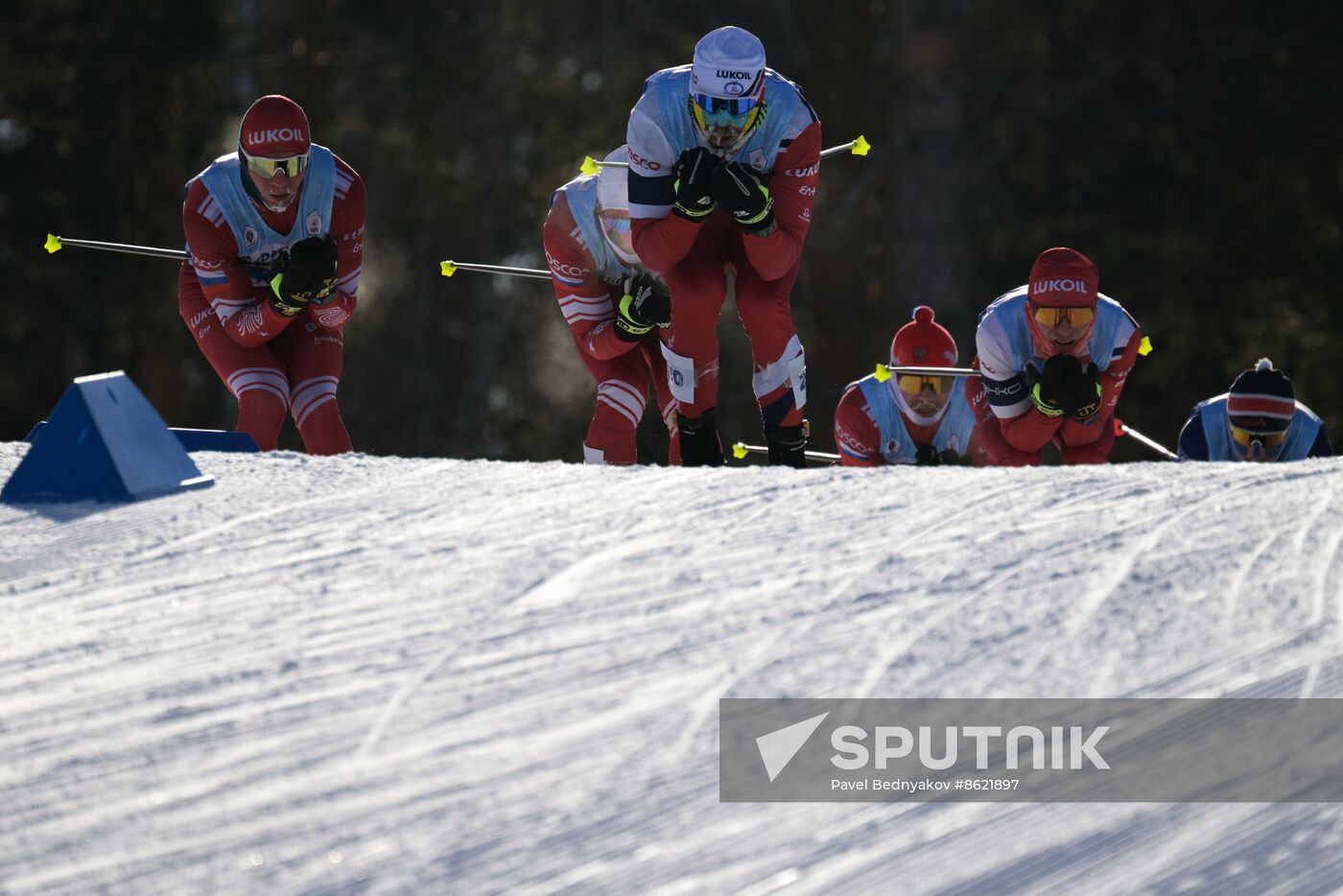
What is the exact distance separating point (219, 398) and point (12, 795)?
19879mm

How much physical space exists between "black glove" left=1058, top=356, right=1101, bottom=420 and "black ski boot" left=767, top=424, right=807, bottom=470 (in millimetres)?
1498

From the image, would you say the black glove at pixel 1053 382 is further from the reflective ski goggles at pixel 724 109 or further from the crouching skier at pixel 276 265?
the crouching skier at pixel 276 265

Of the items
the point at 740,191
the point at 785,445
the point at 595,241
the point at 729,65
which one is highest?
the point at 729,65

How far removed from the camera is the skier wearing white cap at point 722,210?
6.14 m

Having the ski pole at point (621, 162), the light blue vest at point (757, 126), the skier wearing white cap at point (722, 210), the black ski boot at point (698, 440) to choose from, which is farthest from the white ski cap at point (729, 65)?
the black ski boot at point (698, 440)

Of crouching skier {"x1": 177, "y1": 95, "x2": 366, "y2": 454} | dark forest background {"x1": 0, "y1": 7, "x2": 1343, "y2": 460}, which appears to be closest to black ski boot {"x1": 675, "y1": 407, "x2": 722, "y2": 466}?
crouching skier {"x1": 177, "y1": 95, "x2": 366, "y2": 454}

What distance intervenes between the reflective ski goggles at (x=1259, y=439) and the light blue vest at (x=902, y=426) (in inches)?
59.1

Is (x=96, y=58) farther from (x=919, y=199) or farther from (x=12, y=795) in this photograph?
(x=12, y=795)

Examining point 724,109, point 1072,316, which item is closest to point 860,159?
point 1072,316

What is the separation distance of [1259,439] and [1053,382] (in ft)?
2.91

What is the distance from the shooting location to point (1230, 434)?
7887mm

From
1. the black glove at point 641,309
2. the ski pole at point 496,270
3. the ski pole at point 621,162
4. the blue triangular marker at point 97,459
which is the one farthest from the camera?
the ski pole at point 496,270

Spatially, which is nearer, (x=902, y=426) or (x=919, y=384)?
(x=919, y=384)

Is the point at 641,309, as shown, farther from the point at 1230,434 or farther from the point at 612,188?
the point at 1230,434
